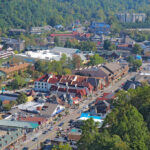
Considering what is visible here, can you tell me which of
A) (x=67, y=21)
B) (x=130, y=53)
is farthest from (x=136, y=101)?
(x=67, y=21)

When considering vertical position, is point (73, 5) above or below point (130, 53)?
above

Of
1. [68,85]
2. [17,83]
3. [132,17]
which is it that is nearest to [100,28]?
[132,17]

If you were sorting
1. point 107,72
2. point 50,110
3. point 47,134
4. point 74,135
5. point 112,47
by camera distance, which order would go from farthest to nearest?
1. point 112,47
2. point 107,72
3. point 50,110
4. point 47,134
5. point 74,135

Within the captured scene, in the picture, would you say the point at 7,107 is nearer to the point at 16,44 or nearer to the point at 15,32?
the point at 16,44

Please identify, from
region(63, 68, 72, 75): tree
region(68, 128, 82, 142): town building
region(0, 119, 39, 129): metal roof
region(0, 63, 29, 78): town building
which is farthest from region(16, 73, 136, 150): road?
region(0, 63, 29, 78): town building

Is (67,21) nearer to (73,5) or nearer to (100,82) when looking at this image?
(73,5)

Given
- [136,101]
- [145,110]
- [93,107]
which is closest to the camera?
[145,110]

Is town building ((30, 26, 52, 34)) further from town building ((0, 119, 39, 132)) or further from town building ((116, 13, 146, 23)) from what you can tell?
town building ((0, 119, 39, 132))
